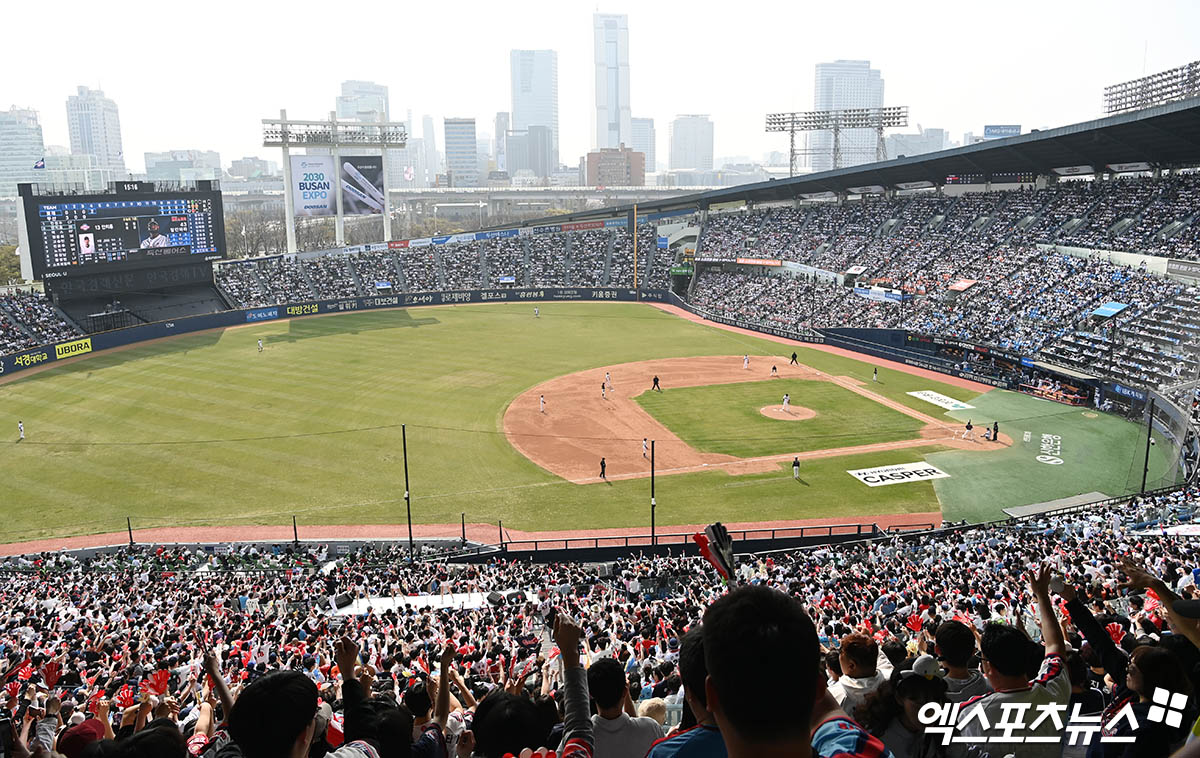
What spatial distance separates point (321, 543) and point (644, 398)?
24.5m

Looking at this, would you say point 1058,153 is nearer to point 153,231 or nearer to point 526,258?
point 526,258

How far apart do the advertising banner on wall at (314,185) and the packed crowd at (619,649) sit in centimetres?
7018

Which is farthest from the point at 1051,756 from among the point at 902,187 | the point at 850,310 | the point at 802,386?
the point at 902,187

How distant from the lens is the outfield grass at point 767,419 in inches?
1590

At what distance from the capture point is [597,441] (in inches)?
1623

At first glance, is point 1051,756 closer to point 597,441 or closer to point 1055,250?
point 597,441

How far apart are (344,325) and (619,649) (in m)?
67.2

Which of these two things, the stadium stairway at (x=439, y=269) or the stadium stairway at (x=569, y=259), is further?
the stadium stairway at (x=569, y=259)

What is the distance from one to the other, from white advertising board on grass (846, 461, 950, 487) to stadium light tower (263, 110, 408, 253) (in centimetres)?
7219

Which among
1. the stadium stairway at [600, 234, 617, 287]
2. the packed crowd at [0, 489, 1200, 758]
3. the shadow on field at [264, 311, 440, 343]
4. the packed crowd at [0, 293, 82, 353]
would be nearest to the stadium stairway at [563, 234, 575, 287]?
the stadium stairway at [600, 234, 617, 287]

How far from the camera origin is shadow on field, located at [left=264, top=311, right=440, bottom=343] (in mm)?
71500

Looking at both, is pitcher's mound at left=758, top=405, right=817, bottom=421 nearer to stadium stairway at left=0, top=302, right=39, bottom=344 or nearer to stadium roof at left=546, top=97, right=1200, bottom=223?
stadium roof at left=546, top=97, right=1200, bottom=223

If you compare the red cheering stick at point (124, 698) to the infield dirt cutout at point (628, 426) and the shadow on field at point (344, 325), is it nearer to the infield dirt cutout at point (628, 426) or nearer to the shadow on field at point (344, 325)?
the infield dirt cutout at point (628, 426)

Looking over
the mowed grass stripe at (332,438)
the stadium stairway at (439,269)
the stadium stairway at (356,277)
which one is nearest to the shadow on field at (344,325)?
the mowed grass stripe at (332,438)
